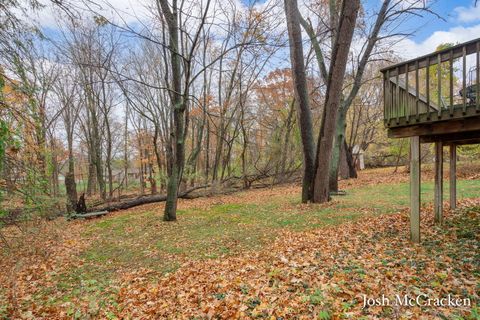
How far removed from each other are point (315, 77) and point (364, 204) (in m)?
13.2

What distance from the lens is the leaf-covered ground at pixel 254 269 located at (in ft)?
10.5

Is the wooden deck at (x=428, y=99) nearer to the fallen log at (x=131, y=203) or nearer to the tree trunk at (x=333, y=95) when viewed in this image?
the tree trunk at (x=333, y=95)

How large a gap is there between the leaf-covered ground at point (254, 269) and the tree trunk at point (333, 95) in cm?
142

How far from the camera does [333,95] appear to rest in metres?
8.44

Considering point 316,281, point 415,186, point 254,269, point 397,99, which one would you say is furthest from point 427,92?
point 254,269

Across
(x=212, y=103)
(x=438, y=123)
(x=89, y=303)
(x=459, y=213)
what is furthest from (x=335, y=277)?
(x=212, y=103)

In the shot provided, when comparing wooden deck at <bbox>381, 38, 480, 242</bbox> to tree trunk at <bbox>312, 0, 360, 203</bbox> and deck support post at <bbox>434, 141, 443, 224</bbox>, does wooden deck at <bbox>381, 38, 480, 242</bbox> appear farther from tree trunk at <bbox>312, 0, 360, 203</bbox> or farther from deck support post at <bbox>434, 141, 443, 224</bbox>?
tree trunk at <bbox>312, 0, 360, 203</bbox>

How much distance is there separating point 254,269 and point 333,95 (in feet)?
20.1

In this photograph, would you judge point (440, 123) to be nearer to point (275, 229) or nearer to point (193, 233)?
point (275, 229)

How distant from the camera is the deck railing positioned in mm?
3939

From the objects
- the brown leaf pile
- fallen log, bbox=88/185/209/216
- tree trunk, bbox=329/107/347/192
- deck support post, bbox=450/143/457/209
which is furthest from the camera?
fallen log, bbox=88/185/209/216

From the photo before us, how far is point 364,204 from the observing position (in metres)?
8.60

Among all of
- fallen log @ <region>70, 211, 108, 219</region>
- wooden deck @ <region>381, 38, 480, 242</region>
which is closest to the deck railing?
wooden deck @ <region>381, 38, 480, 242</region>

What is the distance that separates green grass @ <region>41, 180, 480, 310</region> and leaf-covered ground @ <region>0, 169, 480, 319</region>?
3 centimetres
